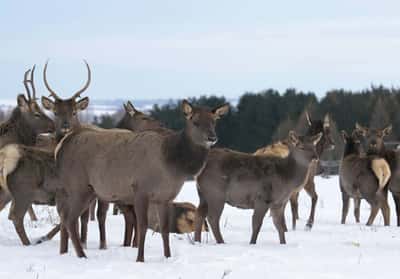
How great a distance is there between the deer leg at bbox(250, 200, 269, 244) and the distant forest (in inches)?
1494

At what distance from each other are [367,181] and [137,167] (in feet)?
26.8

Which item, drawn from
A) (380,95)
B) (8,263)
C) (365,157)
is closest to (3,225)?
(8,263)

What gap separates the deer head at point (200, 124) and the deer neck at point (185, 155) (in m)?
0.07

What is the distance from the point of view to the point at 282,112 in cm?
6012

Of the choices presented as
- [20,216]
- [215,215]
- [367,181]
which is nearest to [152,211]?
[215,215]

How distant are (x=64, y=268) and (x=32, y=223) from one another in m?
5.49

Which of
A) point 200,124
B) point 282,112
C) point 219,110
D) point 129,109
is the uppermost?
point 219,110

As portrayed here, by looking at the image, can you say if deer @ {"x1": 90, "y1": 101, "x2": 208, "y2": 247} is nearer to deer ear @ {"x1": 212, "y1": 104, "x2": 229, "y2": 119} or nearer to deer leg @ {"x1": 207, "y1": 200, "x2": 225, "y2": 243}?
deer leg @ {"x1": 207, "y1": 200, "x2": 225, "y2": 243}

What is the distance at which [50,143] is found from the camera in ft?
50.2

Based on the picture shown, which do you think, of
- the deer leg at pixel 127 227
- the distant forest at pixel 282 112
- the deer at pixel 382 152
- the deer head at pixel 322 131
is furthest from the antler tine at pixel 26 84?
the distant forest at pixel 282 112

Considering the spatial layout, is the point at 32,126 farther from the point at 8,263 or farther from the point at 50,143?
the point at 8,263

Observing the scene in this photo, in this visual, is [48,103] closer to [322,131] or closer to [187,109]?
[187,109]

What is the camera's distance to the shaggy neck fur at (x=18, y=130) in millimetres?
14633

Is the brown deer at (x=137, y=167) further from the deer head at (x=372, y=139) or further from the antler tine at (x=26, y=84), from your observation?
the deer head at (x=372, y=139)
